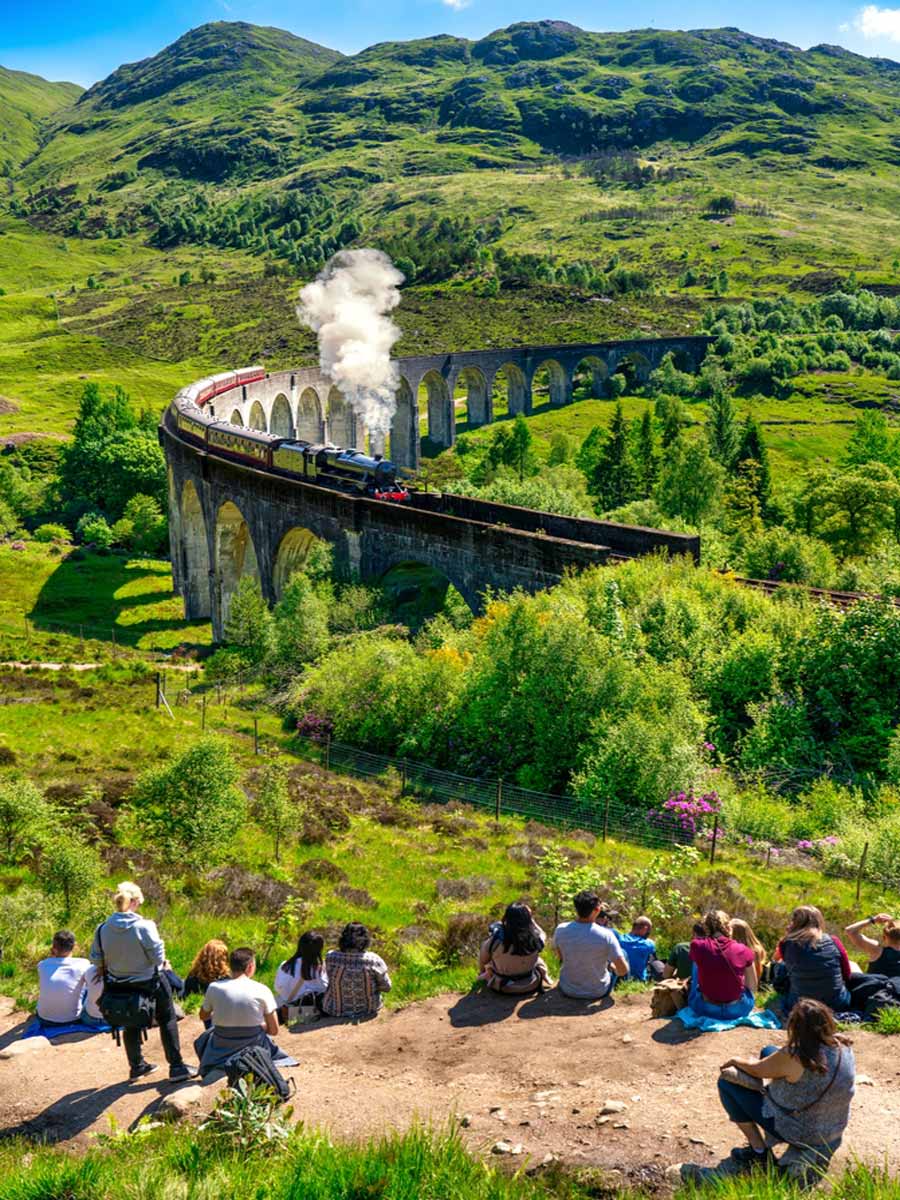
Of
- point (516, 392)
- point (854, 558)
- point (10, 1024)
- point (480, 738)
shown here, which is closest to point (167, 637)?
point (480, 738)

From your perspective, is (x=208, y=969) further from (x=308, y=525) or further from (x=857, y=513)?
(x=857, y=513)

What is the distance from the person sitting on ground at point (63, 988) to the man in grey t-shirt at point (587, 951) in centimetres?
502

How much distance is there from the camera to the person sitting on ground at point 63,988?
10.2 meters

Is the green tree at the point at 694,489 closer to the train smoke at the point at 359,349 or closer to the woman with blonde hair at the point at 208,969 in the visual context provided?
the train smoke at the point at 359,349

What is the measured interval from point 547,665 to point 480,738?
2931mm

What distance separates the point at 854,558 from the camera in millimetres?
52000

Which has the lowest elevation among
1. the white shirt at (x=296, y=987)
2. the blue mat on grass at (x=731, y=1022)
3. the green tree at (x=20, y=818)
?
the green tree at (x=20, y=818)

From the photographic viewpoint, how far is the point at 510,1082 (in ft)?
29.4

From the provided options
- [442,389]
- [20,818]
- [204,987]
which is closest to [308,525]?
[20,818]

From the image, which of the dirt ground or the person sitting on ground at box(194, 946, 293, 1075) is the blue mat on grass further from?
the person sitting on ground at box(194, 946, 293, 1075)

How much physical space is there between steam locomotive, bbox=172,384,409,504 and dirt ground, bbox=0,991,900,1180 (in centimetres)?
3459

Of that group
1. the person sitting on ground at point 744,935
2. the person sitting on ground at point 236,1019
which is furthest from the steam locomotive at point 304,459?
the person sitting on ground at point 236,1019

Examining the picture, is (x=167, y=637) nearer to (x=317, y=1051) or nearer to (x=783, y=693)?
(x=783, y=693)

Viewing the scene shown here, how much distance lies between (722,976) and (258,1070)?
4580 millimetres
